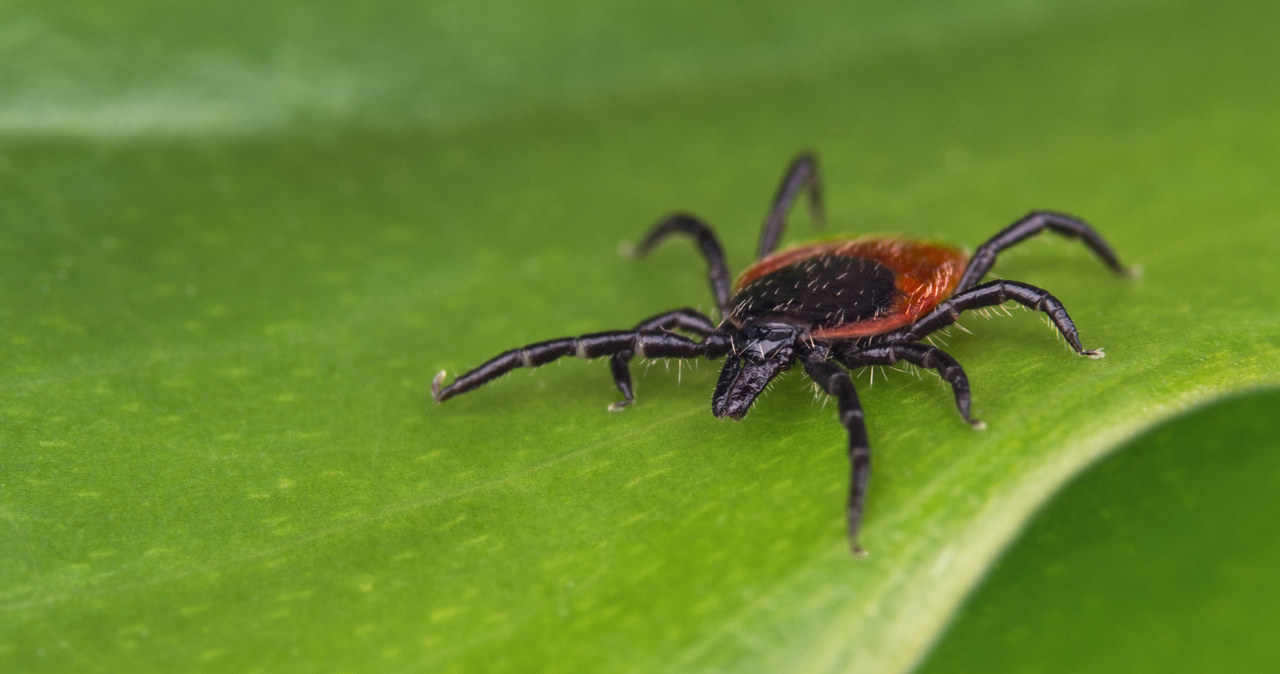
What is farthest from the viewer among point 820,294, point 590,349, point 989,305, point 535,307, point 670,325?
point 535,307

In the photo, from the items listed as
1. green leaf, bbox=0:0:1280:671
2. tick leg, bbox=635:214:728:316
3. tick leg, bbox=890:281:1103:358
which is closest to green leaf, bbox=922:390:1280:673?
green leaf, bbox=0:0:1280:671

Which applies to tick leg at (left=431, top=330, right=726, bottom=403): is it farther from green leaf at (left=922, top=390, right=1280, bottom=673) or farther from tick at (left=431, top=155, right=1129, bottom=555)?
green leaf at (left=922, top=390, right=1280, bottom=673)

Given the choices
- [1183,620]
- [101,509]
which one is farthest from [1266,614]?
[101,509]

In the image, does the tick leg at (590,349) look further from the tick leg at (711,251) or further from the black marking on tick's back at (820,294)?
the tick leg at (711,251)

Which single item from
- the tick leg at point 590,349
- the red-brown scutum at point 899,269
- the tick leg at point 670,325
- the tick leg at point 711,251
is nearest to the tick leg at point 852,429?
the red-brown scutum at point 899,269

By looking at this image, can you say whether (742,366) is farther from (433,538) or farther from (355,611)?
(355,611)

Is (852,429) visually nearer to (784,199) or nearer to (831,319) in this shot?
(831,319)

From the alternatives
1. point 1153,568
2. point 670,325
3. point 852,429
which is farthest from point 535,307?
point 1153,568
